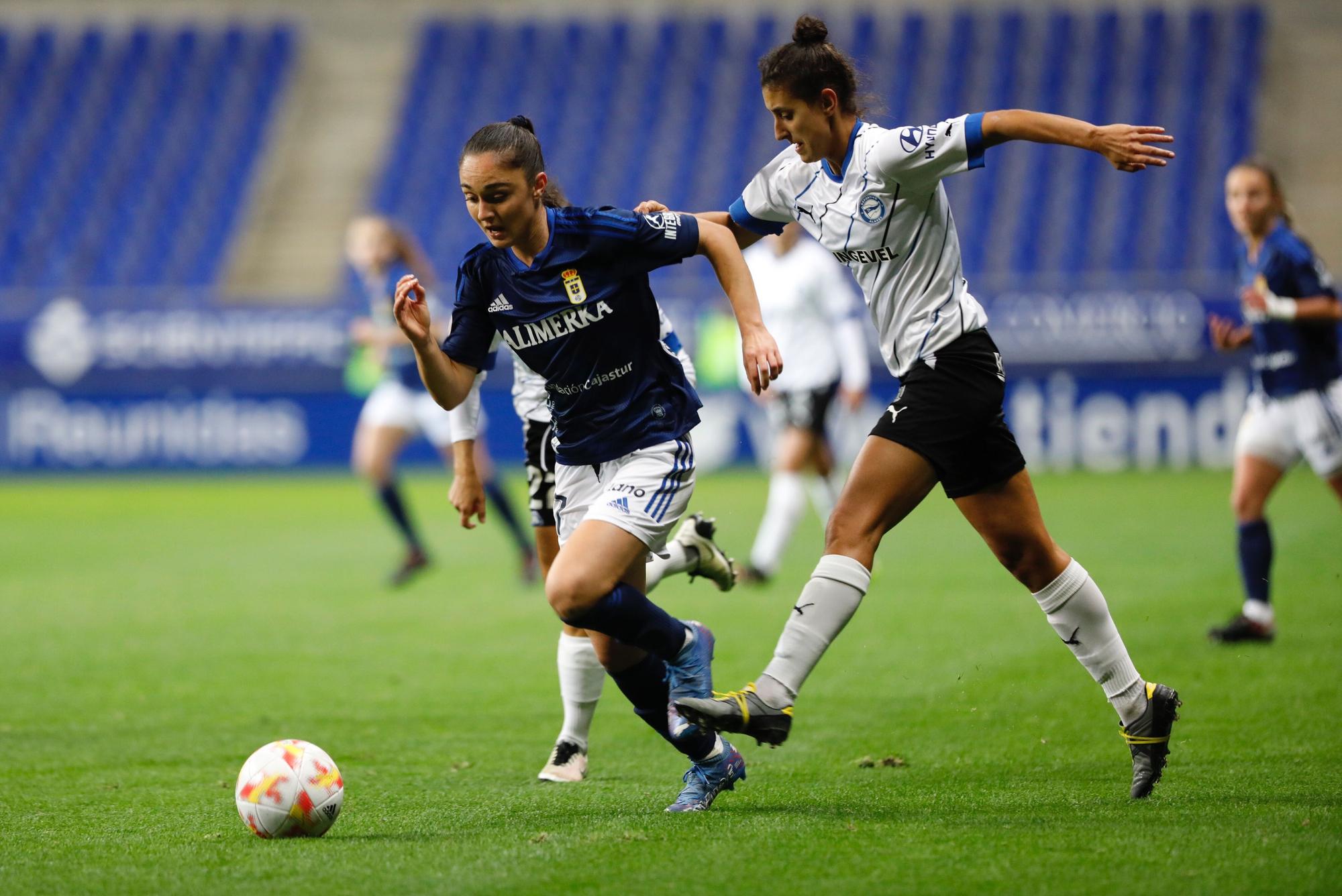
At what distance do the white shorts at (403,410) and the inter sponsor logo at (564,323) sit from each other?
646cm

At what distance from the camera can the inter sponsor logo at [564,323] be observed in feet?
15.6

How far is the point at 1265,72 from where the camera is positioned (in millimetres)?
24531

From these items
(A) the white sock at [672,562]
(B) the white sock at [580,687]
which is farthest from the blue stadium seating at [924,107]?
(B) the white sock at [580,687]

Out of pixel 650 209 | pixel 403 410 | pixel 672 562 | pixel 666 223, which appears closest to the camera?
pixel 666 223

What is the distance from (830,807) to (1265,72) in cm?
2282

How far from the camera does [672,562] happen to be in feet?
18.7

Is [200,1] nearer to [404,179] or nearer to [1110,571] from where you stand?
[404,179]

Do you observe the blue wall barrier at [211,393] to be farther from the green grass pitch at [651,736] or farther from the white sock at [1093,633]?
the white sock at [1093,633]

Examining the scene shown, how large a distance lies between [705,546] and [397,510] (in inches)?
220

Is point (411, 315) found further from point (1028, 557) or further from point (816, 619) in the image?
point (1028, 557)

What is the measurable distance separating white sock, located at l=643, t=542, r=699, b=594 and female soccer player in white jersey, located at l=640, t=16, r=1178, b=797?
107 cm

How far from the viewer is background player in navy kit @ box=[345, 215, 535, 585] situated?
10898mm

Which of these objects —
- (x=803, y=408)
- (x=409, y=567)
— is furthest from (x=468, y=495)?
(x=409, y=567)

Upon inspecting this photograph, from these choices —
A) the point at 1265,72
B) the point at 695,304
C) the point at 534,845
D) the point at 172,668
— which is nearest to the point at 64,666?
the point at 172,668
